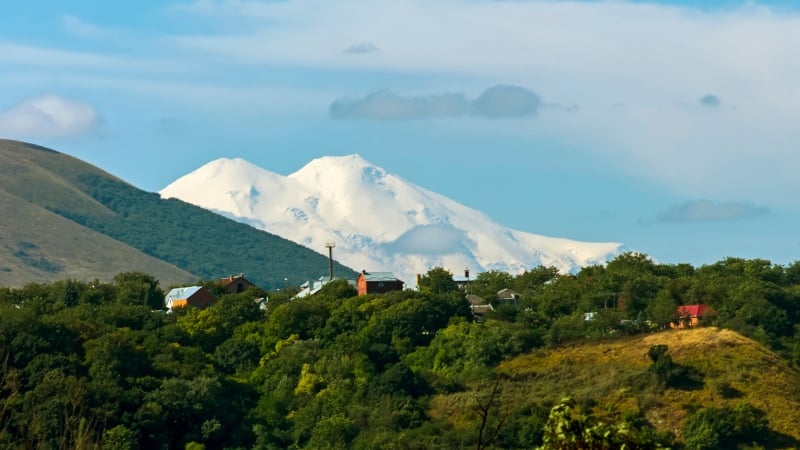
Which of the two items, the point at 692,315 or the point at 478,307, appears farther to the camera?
the point at 478,307

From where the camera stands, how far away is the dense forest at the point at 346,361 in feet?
314

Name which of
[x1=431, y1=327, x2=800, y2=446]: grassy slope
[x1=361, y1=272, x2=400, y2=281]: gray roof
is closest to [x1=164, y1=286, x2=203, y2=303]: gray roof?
[x1=361, y1=272, x2=400, y2=281]: gray roof

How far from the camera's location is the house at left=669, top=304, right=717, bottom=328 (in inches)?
4663

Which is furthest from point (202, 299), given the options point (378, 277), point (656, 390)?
point (656, 390)

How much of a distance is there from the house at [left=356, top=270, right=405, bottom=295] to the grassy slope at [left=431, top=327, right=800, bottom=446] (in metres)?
42.1

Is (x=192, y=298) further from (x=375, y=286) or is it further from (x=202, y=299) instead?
(x=375, y=286)

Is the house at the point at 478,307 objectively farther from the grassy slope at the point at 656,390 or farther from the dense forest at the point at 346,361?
the grassy slope at the point at 656,390

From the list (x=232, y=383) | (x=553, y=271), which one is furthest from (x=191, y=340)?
(x=553, y=271)

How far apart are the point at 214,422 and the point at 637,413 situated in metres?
23.9

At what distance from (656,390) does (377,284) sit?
179 ft

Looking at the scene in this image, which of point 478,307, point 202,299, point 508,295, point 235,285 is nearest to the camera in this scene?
point 478,307

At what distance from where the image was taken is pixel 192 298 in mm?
151750

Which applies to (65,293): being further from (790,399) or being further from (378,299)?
(790,399)

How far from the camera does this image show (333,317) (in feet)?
403
